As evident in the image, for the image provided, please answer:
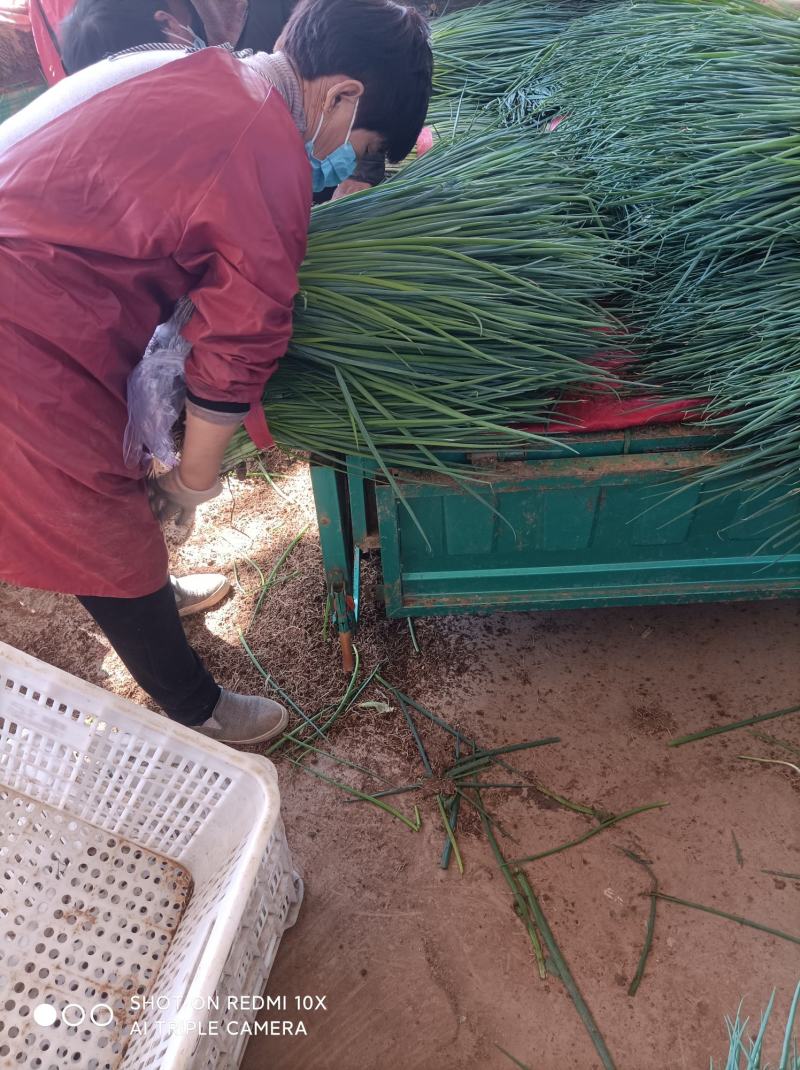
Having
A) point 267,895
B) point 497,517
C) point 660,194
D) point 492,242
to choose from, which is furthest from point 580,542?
point 267,895

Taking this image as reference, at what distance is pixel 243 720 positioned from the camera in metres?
1.89

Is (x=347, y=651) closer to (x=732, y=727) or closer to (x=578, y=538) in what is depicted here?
(x=578, y=538)

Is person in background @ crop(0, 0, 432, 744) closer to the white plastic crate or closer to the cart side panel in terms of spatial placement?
the white plastic crate

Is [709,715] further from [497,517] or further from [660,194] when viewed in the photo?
[660,194]

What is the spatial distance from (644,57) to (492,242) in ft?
3.16

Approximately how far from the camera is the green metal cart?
1.49 meters

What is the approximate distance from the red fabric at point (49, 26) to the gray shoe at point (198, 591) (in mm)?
1604

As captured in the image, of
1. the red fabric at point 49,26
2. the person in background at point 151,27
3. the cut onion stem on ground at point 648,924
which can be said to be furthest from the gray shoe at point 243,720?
the red fabric at point 49,26

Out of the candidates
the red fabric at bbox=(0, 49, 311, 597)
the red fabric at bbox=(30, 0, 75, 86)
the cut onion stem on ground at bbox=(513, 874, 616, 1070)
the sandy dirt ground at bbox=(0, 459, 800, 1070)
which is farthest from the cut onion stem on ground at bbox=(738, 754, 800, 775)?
the red fabric at bbox=(30, 0, 75, 86)

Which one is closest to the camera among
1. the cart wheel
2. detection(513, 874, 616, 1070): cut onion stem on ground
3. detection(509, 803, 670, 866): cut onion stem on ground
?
detection(513, 874, 616, 1070): cut onion stem on ground

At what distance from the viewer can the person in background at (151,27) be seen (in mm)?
1806

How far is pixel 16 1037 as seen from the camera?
1.31 metres

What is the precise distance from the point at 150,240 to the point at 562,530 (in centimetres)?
102

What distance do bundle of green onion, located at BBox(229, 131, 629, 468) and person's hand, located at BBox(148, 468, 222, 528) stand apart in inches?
7.5
